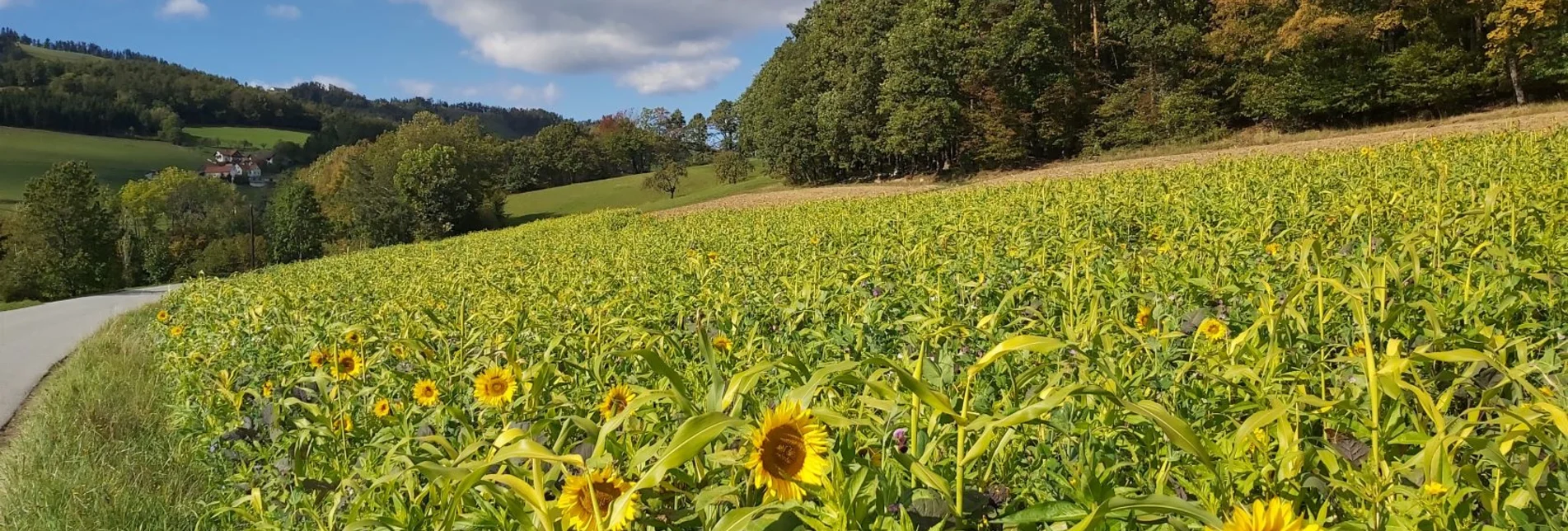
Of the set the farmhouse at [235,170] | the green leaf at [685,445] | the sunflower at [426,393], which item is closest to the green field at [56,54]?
the farmhouse at [235,170]

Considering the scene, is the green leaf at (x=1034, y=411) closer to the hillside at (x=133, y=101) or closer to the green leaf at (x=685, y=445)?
the green leaf at (x=685, y=445)

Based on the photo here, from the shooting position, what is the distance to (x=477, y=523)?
1.10m

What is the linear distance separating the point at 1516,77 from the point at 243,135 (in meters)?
135

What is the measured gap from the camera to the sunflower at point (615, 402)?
1414 mm

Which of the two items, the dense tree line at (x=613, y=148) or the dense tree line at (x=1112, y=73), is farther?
the dense tree line at (x=613, y=148)

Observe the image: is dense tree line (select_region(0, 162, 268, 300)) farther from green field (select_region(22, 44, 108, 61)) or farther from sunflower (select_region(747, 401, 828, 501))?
green field (select_region(22, 44, 108, 61))

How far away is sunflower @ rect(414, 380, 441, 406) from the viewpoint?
1.89 meters

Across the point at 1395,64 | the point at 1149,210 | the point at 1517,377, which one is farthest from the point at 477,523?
the point at 1395,64

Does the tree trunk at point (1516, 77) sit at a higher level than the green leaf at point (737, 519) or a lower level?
higher

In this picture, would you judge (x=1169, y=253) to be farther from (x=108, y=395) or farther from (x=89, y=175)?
(x=89, y=175)

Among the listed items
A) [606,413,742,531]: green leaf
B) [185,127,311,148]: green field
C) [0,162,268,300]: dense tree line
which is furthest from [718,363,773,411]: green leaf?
[185,127,311,148]: green field

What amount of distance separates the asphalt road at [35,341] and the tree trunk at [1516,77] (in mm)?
34073

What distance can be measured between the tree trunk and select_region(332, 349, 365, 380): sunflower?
3192 cm

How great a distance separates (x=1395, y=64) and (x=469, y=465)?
33755mm
